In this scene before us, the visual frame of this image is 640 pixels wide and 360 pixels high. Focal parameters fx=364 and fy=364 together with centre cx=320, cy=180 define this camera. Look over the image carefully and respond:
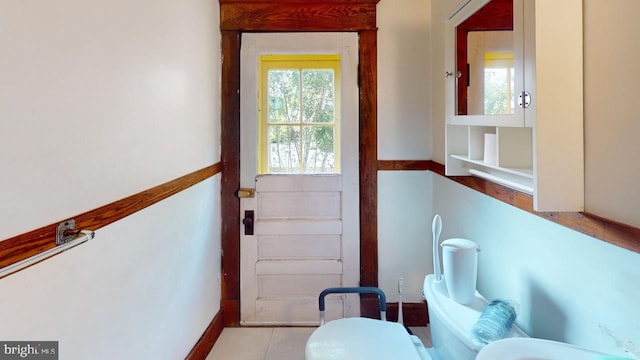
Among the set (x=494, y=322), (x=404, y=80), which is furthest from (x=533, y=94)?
(x=404, y=80)

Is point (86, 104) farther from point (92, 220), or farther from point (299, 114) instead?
point (299, 114)

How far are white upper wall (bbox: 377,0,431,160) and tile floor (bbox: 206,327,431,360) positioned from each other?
1.19 meters

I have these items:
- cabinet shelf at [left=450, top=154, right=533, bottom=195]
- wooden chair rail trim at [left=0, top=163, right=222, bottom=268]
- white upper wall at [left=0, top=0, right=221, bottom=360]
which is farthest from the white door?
cabinet shelf at [left=450, top=154, right=533, bottom=195]

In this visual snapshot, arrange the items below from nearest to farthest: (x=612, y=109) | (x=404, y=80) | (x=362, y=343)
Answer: (x=612, y=109) < (x=362, y=343) < (x=404, y=80)

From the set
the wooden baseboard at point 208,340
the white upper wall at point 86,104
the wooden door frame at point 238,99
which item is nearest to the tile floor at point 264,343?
the wooden baseboard at point 208,340

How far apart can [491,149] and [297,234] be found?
1.39 metres

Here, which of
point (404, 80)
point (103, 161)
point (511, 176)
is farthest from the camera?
point (404, 80)

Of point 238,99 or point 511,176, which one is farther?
point 238,99

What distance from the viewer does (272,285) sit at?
2377 millimetres

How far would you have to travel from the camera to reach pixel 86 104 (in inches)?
40.2

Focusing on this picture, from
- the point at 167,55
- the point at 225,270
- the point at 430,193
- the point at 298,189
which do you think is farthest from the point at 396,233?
the point at 167,55

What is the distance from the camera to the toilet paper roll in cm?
129

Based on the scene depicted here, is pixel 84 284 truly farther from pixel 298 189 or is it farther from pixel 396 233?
pixel 396 233

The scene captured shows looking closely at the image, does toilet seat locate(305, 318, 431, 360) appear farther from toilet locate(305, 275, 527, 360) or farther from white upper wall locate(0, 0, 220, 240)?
white upper wall locate(0, 0, 220, 240)
